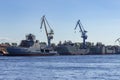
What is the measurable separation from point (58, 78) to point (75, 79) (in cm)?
263

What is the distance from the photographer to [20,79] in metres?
62.8

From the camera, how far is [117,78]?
65062 mm

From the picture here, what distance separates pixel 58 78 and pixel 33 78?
3.28 meters

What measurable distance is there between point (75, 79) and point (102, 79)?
343 centimetres

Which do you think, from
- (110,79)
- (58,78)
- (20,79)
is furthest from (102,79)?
(20,79)

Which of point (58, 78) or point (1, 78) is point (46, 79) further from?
point (1, 78)

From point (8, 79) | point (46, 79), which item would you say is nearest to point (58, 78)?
point (46, 79)

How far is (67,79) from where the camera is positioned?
63094mm

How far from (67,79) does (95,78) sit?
4.09 metres

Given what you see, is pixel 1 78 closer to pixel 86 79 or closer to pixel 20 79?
pixel 20 79

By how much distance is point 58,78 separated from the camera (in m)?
64.6

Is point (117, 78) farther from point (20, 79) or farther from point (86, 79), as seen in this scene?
point (20, 79)

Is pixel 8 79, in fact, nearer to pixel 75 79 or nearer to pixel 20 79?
pixel 20 79

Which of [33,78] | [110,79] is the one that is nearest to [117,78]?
[110,79]
